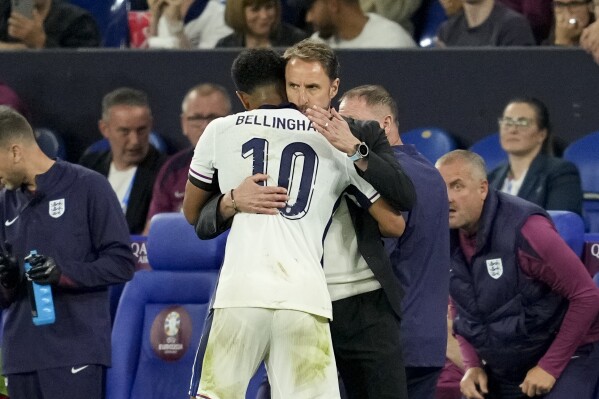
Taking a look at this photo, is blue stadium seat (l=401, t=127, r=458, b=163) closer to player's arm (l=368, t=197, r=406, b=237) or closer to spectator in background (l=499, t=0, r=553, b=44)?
spectator in background (l=499, t=0, r=553, b=44)

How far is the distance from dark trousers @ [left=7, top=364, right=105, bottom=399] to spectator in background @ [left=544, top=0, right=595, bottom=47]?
3.64 m

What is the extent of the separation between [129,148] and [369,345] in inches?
148

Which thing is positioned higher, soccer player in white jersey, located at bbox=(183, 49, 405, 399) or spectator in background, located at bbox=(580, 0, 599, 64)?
spectator in background, located at bbox=(580, 0, 599, 64)

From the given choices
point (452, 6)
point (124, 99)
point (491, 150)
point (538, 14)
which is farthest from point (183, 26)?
point (491, 150)

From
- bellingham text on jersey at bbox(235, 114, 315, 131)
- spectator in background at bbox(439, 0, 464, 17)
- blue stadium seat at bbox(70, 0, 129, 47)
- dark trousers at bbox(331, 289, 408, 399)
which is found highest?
blue stadium seat at bbox(70, 0, 129, 47)

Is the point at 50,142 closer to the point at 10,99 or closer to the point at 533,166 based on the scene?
the point at 10,99

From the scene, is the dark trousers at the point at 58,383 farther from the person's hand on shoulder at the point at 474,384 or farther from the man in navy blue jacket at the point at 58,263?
the person's hand on shoulder at the point at 474,384

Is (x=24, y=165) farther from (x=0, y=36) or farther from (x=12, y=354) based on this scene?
(x=0, y=36)

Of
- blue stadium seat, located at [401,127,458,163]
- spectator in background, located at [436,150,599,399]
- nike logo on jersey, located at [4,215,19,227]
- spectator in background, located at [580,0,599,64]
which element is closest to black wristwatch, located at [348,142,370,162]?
spectator in background, located at [436,150,599,399]

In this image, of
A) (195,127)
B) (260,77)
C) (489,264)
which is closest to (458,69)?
(195,127)

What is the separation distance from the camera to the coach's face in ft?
13.6

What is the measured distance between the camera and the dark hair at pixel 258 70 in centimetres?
418

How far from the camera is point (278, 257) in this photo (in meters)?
3.99

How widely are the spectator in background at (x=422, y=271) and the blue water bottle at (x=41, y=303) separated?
1.44 metres
